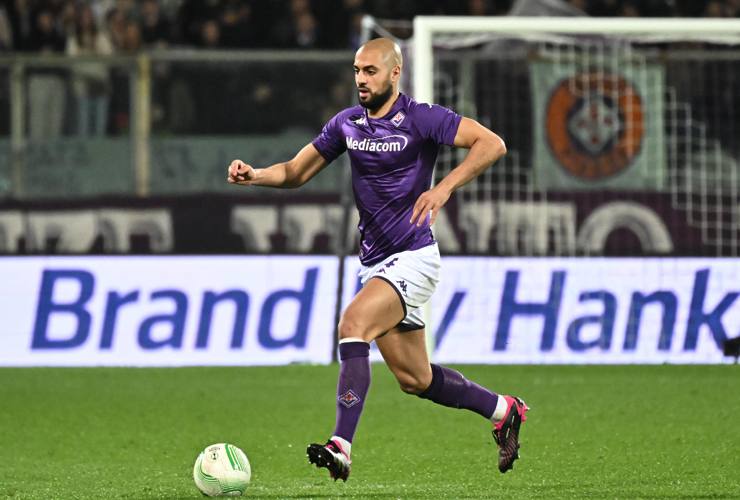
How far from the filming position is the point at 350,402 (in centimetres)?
651

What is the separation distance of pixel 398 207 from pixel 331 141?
525mm

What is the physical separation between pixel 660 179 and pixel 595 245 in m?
0.97

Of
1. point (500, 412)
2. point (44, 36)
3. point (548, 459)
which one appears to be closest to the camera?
point (500, 412)

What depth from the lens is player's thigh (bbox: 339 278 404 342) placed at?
6.65 metres

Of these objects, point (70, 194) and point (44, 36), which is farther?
point (44, 36)

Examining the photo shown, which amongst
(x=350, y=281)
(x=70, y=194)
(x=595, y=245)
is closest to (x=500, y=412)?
(x=350, y=281)

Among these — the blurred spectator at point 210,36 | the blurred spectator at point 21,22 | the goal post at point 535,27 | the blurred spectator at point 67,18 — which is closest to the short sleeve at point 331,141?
the goal post at point 535,27

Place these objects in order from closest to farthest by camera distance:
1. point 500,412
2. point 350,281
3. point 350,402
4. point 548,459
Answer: point 350,402, point 500,412, point 548,459, point 350,281

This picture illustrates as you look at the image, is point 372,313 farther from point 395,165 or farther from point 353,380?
point 395,165

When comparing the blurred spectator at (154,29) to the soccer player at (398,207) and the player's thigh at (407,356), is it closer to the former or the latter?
the soccer player at (398,207)

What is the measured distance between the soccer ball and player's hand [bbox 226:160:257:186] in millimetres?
1245

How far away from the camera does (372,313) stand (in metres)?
6.70

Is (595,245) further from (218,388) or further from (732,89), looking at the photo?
(218,388)

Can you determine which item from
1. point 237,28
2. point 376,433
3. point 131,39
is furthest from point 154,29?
point 376,433
